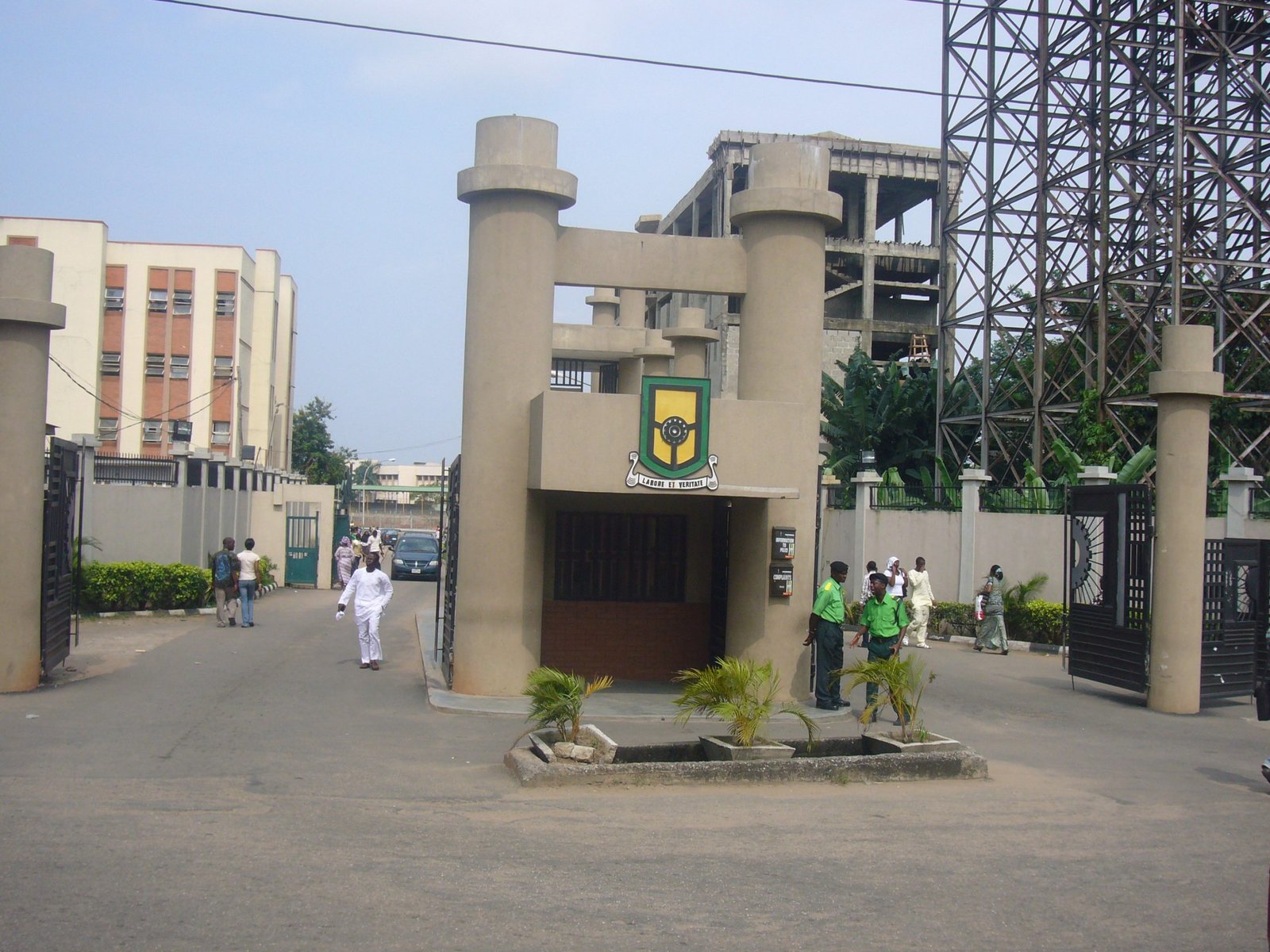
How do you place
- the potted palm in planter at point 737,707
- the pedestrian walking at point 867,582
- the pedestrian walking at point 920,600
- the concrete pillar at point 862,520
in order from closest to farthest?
the potted palm in planter at point 737,707
the pedestrian walking at point 867,582
the pedestrian walking at point 920,600
the concrete pillar at point 862,520

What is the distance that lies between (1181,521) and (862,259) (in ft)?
125

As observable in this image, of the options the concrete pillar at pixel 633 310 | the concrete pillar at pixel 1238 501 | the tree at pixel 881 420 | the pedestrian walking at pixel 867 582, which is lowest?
the pedestrian walking at pixel 867 582

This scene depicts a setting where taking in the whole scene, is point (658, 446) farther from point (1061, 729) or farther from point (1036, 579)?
point (1036, 579)

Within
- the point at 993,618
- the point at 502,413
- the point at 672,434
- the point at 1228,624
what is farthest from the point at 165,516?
the point at 1228,624

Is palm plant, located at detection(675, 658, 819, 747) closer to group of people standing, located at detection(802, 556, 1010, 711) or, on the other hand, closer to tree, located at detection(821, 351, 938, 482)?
group of people standing, located at detection(802, 556, 1010, 711)

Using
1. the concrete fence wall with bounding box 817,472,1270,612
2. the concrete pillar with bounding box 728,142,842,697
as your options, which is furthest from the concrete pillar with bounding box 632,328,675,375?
the concrete pillar with bounding box 728,142,842,697

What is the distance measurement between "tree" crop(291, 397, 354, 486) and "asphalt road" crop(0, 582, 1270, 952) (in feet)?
194

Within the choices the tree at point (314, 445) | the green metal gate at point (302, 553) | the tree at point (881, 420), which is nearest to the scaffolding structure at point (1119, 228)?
the tree at point (881, 420)

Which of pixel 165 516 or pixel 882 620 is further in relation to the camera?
pixel 165 516

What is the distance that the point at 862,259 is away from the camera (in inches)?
2047

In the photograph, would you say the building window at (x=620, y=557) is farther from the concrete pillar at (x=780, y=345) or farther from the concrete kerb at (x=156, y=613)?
the concrete kerb at (x=156, y=613)

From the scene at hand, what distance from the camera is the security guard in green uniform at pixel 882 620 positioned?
14.3 m

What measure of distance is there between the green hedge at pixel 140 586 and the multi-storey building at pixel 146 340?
2802 centimetres

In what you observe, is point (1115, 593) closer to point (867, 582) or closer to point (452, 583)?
point (452, 583)
